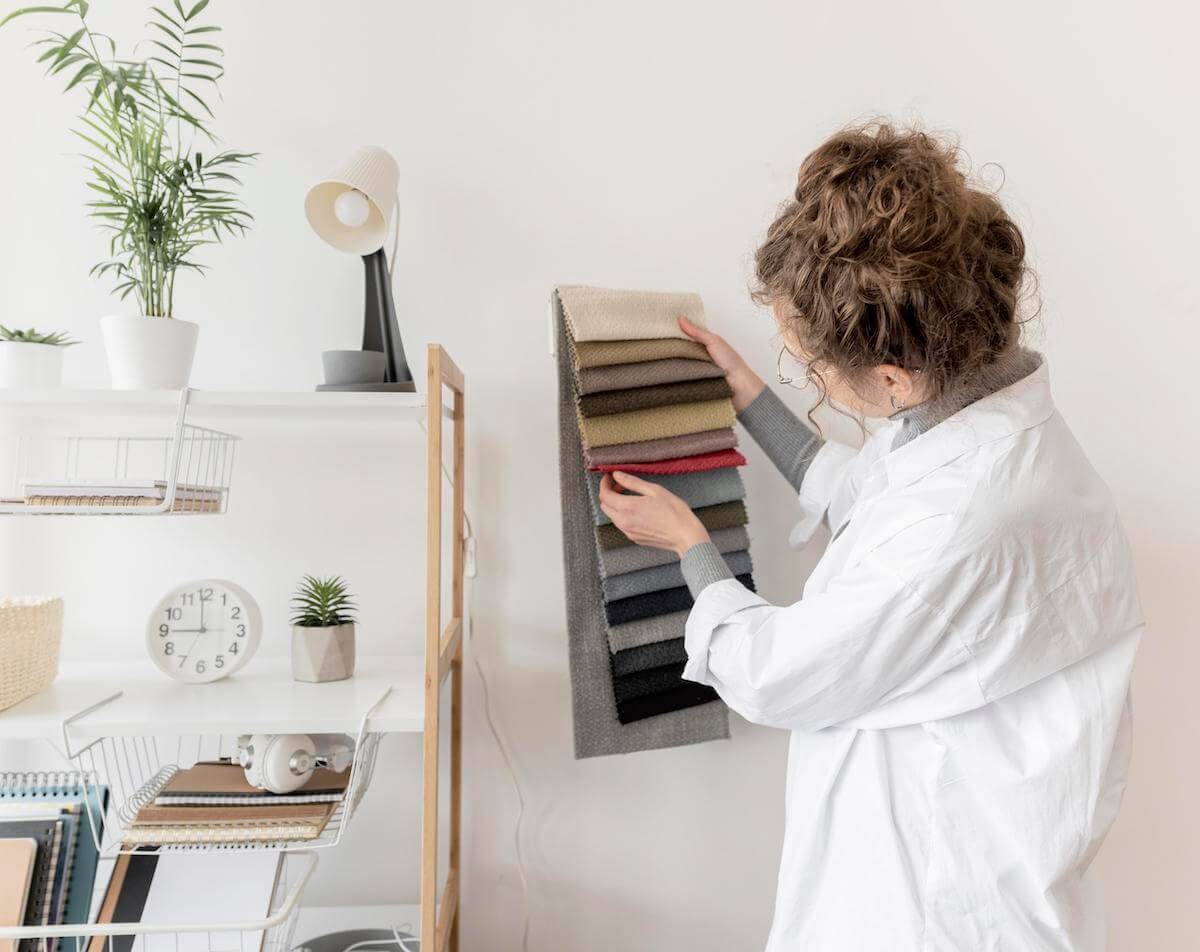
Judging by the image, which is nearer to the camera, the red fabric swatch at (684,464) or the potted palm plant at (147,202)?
the potted palm plant at (147,202)

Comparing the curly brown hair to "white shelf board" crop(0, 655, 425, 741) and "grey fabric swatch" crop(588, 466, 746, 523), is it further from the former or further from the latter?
"white shelf board" crop(0, 655, 425, 741)

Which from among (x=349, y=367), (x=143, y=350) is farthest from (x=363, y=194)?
(x=143, y=350)

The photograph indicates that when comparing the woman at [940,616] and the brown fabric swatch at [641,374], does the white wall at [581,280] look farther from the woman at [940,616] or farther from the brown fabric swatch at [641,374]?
the woman at [940,616]

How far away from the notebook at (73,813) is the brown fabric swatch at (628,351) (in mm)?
816

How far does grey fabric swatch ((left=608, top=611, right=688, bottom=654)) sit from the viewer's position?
129cm

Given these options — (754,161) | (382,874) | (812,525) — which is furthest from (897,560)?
(382,874)

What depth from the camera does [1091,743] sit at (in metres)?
0.92

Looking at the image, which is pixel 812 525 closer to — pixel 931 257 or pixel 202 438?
pixel 931 257

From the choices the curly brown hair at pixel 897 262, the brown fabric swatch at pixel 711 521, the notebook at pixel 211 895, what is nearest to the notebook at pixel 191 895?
the notebook at pixel 211 895

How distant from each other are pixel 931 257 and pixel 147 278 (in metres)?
0.96

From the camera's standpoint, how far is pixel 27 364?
1.20 m

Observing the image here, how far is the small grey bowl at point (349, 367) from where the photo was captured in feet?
3.95

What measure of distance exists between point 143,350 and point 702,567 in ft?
2.46

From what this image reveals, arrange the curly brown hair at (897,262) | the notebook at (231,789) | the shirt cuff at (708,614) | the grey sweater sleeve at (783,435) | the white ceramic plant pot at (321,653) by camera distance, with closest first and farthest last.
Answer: the curly brown hair at (897,262)
the shirt cuff at (708,614)
the notebook at (231,789)
the white ceramic plant pot at (321,653)
the grey sweater sleeve at (783,435)
